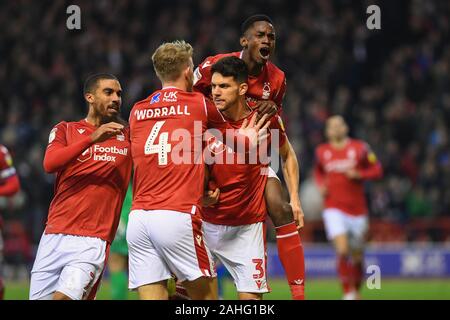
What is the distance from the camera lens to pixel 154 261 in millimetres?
6738

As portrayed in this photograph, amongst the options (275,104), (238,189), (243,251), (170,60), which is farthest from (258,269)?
(170,60)

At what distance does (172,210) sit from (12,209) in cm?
1118

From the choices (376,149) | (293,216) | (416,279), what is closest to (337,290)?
(416,279)

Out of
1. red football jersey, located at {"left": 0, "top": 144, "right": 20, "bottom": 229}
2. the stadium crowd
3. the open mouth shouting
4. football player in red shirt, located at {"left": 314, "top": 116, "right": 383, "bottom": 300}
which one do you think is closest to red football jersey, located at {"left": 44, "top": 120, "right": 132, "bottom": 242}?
the open mouth shouting

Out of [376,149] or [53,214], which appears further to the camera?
[376,149]

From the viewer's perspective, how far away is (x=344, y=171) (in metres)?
14.2

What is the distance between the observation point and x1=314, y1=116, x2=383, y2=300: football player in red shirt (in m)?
13.9

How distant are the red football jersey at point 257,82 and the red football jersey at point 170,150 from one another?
0.87 m

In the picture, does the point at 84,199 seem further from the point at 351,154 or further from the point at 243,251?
the point at 351,154

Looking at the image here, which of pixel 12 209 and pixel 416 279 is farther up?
pixel 12 209

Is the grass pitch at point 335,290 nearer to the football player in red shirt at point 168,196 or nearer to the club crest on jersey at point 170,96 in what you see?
the football player in red shirt at point 168,196

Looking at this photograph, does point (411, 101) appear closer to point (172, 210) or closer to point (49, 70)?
point (49, 70)

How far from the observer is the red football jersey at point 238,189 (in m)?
7.46
